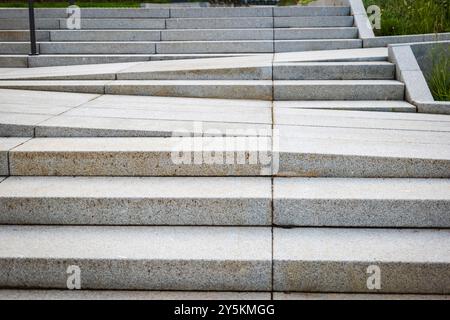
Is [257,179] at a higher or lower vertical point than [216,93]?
lower

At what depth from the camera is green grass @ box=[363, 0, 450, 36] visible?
24.9ft

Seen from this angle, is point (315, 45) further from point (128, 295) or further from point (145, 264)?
point (128, 295)

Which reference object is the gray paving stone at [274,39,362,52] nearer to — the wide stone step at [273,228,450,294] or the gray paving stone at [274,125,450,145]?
the gray paving stone at [274,125,450,145]

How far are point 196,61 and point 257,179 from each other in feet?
11.9

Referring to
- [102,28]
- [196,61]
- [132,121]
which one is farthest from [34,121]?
[102,28]

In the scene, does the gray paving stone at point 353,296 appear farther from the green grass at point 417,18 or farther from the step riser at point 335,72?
the green grass at point 417,18

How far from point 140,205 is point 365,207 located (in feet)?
4.77

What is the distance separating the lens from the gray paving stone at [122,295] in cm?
316

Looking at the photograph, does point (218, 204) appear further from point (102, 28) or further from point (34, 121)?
point (102, 28)

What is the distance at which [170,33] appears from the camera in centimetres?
822

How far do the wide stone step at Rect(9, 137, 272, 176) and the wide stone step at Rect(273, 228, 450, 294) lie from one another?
74 cm

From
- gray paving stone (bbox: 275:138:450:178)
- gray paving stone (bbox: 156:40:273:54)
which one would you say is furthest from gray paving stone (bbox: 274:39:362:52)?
gray paving stone (bbox: 275:138:450:178)

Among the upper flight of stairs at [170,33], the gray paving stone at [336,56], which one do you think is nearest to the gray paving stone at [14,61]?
the upper flight of stairs at [170,33]

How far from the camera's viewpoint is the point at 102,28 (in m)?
8.77
